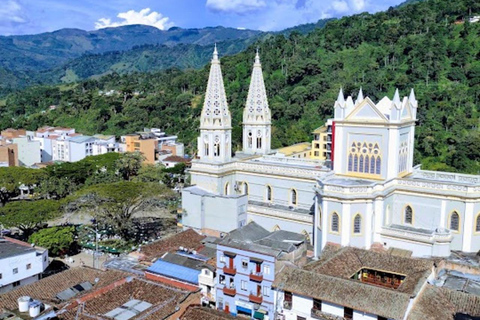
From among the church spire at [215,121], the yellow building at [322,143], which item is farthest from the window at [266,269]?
the yellow building at [322,143]

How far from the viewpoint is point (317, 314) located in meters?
21.6

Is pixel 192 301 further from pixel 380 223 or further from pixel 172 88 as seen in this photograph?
pixel 172 88

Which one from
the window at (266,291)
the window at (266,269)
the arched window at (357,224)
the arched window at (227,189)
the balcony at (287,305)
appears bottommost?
the balcony at (287,305)

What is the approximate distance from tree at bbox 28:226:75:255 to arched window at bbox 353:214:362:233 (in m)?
20.5

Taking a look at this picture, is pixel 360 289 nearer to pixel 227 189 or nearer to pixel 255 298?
pixel 255 298

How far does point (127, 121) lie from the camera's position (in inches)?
3716

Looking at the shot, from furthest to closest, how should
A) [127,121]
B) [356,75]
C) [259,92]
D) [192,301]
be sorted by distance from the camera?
[127,121], [356,75], [259,92], [192,301]

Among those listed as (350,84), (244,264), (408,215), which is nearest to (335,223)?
(408,215)

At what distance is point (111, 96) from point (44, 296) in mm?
87435

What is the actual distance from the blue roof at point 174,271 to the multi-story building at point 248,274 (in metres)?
1.67

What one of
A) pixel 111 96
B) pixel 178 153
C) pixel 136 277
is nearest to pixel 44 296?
pixel 136 277

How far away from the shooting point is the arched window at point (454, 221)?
2916cm

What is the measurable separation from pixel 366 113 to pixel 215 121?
1195 cm

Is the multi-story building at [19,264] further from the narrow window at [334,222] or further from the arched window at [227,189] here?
the narrow window at [334,222]
